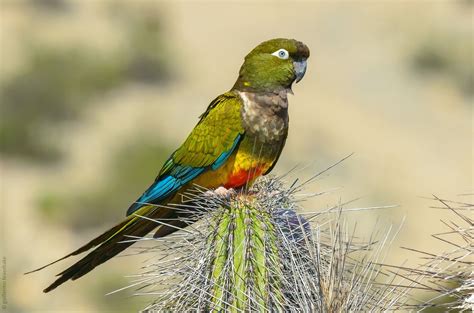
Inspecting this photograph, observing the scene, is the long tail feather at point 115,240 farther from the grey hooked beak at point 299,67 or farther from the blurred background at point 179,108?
the blurred background at point 179,108

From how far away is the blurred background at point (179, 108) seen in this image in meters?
19.1

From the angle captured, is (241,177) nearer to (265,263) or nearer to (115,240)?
(115,240)

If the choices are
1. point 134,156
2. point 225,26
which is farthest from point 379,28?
point 134,156

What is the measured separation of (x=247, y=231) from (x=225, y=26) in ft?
101

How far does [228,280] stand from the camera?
454cm

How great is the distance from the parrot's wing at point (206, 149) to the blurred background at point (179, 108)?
8.19 meters

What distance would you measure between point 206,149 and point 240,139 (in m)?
0.24

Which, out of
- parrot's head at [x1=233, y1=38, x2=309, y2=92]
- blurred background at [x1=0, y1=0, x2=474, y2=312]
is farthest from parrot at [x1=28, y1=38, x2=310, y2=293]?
blurred background at [x1=0, y1=0, x2=474, y2=312]

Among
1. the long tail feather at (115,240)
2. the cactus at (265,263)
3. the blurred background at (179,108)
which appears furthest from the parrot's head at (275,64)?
the blurred background at (179,108)

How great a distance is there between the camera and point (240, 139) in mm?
5984

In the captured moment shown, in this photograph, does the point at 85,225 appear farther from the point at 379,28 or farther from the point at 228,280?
the point at 379,28

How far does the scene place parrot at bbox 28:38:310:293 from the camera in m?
5.93

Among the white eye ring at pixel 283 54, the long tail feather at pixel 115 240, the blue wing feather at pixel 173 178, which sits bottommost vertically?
the long tail feather at pixel 115 240

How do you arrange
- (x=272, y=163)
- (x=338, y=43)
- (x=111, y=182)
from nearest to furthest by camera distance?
(x=272, y=163), (x=111, y=182), (x=338, y=43)
